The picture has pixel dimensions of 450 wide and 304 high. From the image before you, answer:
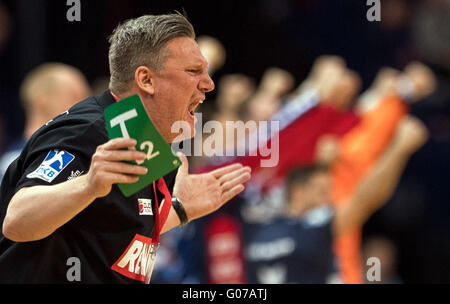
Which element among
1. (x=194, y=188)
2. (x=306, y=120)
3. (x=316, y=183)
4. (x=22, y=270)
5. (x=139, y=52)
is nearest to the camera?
(x=22, y=270)

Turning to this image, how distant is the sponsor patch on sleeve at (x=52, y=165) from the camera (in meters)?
2.24

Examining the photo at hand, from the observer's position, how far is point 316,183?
20.4 ft

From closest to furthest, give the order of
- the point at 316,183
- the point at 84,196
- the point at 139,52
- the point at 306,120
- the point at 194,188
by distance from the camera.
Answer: the point at 84,196, the point at 139,52, the point at 194,188, the point at 316,183, the point at 306,120

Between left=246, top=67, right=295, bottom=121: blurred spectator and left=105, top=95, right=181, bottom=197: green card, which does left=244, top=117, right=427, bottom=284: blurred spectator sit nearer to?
left=246, top=67, right=295, bottom=121: blurred spectator

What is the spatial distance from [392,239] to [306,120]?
5.31ft

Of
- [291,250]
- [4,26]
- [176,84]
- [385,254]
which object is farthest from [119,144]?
[4,26]

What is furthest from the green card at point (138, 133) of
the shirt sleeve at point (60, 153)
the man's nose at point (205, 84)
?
the man's nose at point (205, 84)

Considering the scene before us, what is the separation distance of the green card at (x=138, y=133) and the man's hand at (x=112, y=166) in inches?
2.4

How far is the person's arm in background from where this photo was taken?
21.2 ft

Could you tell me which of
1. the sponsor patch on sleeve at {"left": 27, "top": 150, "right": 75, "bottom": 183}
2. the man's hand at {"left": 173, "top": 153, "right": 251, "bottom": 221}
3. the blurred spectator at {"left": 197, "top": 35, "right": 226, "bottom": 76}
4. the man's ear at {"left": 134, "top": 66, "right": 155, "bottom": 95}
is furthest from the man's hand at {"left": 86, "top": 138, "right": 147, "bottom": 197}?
the blurred spectator at {"left": 197, "top": 35, "right": 226, "bottom": 76}

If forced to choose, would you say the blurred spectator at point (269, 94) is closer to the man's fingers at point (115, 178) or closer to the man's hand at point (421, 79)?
the man's hand at point (421, 79)

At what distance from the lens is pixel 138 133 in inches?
84.0
